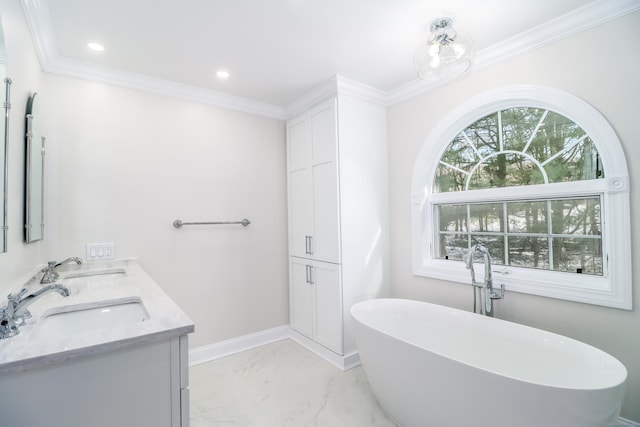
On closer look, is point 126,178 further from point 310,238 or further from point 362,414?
point 362,414

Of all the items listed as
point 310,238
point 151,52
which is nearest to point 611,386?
point 310,238

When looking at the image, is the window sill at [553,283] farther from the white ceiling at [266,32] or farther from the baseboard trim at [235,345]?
the baseboard trim at [235,345]

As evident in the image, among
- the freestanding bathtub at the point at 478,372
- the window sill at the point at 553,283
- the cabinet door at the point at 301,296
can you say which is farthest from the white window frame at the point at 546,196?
the cabinet door at the point at 301,296

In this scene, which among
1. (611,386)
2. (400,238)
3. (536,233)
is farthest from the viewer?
(400,238)

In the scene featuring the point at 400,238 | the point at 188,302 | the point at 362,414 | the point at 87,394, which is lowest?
the point at 362,414

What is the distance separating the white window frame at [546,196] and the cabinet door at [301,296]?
1038 mm

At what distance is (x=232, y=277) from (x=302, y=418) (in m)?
1.41

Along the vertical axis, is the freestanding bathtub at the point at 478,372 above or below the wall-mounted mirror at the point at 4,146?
below

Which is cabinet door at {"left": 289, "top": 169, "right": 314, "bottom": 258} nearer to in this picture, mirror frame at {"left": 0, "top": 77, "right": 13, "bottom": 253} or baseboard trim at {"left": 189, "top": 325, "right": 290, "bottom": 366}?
baseboard trim at {"left": 189, "top": 325, "right": 290, "bottom": 366}

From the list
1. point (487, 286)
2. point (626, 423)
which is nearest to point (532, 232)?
point (487, 286)

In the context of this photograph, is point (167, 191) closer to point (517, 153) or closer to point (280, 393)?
point (280, 393)

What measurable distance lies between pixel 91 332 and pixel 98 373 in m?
0.13

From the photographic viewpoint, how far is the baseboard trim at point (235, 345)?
269cm

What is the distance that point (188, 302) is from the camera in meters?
2.68
